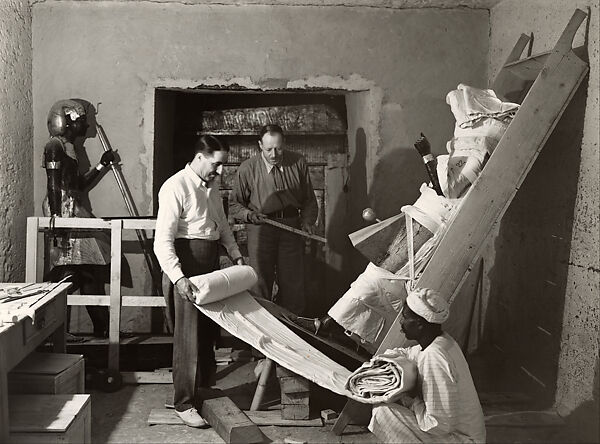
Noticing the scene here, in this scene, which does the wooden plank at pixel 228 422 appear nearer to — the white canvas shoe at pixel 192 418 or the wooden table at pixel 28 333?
the white canvas shoe at pixel 192 418

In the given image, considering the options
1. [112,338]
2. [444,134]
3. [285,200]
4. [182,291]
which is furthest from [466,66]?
[112,338]

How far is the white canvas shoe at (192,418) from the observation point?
12.7 feet

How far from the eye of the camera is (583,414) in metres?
3.86

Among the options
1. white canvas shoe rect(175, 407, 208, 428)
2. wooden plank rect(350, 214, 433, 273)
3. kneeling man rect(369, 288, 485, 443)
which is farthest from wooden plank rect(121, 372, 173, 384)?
kneeling man rect(369, 288, 485, 443)

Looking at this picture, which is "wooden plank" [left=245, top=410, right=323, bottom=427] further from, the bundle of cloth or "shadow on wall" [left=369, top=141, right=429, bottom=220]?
"shadow on wall" [left=369, top=141, right=429, bottom=220]

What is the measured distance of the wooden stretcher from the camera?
377cm

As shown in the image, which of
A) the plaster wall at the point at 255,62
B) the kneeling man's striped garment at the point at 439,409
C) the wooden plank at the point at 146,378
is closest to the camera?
the kneeling man's striped garment at the point at 439,409

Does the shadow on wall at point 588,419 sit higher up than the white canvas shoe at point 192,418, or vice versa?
the shadow on wall at point 588,419

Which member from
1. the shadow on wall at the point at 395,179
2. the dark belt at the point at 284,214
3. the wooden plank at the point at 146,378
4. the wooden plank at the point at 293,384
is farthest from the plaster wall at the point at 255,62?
the wooden plank at the point at 293,384

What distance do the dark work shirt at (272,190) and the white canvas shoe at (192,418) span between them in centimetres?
191

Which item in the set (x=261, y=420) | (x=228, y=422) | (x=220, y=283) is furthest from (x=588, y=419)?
(x=220, y=283)

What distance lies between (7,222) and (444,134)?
12.3ft

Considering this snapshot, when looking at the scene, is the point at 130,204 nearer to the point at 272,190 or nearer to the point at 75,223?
the point at 75,223

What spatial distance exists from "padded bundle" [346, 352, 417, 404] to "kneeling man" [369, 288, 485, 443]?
0.18ft
